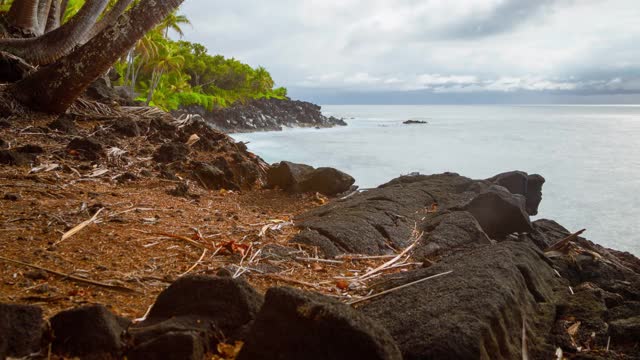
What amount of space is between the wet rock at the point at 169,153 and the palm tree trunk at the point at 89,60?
1169 mm

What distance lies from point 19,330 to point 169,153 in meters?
5.01

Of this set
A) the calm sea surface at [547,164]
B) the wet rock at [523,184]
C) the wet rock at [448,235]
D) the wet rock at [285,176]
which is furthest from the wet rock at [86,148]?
the calm sea surface at [547,164]

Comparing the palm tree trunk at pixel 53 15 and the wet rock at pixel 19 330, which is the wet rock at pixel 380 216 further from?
the palm tree trunk at pixel 53 15

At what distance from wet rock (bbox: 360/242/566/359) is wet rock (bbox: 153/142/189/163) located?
14.0ft

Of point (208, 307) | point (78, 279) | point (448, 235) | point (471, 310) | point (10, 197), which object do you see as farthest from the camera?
point (448, 235)

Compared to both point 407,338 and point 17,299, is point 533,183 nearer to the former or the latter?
point 407,338

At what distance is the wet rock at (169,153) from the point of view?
657 cm

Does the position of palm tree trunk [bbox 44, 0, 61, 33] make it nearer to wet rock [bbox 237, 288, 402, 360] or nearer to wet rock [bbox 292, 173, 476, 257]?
wet rock [bbox 292, 173, 476, 257]

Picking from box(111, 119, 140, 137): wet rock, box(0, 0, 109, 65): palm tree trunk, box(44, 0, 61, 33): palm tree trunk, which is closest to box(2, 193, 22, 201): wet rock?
box(111, 119, 140, 137): wet rock

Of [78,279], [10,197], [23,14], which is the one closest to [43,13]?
[23,14]

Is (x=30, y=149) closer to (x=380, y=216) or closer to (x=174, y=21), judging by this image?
(x=380, y=216)

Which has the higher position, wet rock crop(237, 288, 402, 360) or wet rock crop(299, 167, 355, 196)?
wet rock crop(237, 288, 402, 360)

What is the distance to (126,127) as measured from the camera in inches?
278

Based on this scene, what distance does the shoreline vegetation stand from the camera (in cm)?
193
